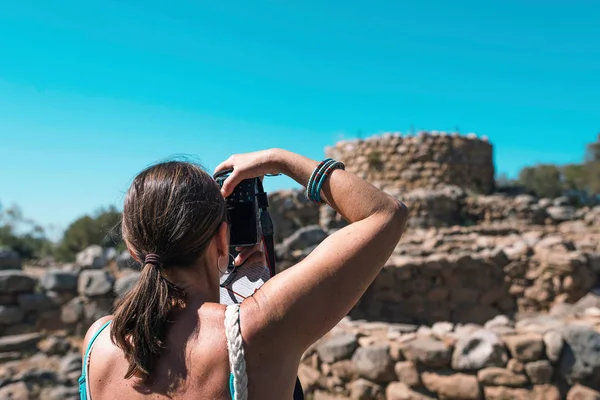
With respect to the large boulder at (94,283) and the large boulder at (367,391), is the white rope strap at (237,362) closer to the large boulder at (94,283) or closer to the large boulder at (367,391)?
→ the large boulder at (367,391)

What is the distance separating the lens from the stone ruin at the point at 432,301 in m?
4.51

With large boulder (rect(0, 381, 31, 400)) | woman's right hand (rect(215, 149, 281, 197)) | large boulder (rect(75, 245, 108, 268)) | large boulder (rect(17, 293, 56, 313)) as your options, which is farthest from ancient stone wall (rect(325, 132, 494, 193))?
woman's right hand (rect(215, 149, 281, 197))

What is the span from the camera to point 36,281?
26.4ft

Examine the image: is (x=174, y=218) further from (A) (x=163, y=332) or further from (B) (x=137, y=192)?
(A) (x=163, y=332)

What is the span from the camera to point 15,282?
7.57 meters

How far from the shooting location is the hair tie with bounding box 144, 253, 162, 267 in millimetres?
1391

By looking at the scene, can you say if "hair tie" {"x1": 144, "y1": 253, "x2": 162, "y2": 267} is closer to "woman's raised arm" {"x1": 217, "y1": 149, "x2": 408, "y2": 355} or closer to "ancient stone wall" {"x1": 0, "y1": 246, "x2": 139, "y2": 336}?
"woman's raised arm" {"x1": 217, "y1": 149, "x2": 408, "y2": 355}

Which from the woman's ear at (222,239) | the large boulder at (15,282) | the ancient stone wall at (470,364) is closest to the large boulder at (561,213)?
the ancient stone wall at (470,364)

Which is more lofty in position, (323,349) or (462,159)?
(462,159)

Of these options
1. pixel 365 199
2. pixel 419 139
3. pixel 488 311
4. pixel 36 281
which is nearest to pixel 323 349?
pixel 365 199

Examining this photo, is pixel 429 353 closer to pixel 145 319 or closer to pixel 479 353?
pixel 479 353

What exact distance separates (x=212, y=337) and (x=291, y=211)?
1102 centimetres

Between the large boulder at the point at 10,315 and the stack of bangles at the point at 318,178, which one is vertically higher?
the stack of bangles at the point at 318,178

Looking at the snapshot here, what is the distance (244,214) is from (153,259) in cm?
51
